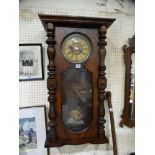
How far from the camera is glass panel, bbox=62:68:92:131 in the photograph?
117 cm

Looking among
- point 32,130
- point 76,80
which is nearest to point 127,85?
point 76,80

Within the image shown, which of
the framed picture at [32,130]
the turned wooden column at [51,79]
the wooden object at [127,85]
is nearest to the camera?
the turned wooden column at [51,79]

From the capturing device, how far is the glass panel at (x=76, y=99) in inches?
46.3

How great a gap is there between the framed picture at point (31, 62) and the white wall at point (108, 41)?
3 cm

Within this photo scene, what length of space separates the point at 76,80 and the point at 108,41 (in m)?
0.42

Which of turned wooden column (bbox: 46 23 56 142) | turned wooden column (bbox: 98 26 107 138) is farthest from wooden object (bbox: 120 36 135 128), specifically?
turned wooden column (bbox: 46 23 56 142)

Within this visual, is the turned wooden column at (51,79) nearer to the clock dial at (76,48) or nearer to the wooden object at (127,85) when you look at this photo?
the clock dial at (76,48)

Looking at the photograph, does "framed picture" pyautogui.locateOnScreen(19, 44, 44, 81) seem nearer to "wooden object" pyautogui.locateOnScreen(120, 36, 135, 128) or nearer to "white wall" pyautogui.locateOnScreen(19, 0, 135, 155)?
"white wall" pyautogui.locateOnScreen(19, 0, 135, 155)

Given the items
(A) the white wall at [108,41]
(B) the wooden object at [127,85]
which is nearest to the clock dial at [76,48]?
(A) the white wall at [108,41]

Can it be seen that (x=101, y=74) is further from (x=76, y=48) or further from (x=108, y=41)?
(x=108, y=41)

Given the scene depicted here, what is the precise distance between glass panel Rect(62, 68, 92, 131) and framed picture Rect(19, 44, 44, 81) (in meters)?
0.22

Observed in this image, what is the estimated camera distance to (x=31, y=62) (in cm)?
128
